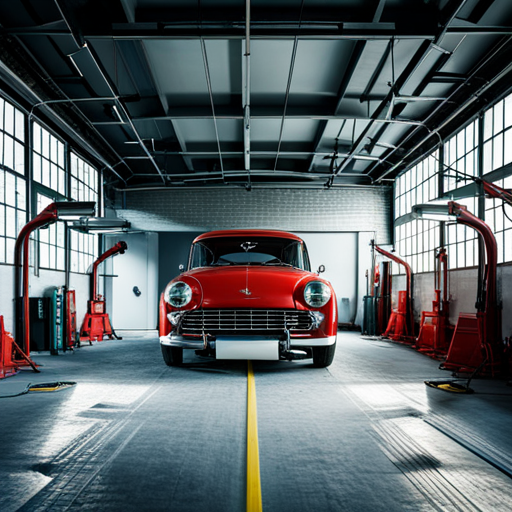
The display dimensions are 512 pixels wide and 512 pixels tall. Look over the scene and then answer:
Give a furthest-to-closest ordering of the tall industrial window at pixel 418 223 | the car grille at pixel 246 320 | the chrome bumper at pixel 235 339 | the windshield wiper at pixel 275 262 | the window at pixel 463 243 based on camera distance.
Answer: the tall industrial window at pixel 418 223, the window at pixel 463 243, the windshield wiper at pixel 275 262, the car grille at pixel 246 320, the chrome bumper at pixel 235 339

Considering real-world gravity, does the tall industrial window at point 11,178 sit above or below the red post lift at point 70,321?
above

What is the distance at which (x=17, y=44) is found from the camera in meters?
6.61

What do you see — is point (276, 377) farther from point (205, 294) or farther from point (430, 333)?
point (430, 333)

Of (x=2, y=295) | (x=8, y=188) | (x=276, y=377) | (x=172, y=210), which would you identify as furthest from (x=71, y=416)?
(x=172, y=210)

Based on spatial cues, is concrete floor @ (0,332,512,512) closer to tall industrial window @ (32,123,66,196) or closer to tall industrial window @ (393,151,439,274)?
tall industrial window @ (32,123,66,196)

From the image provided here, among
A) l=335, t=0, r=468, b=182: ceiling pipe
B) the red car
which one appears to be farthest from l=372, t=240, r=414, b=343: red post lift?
the red car

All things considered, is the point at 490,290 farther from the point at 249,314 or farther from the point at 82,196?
the point at 82,196

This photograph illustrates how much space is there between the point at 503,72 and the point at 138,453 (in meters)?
7.05

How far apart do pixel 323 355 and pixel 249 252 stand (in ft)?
5.52

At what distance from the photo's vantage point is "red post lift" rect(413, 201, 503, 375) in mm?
5418

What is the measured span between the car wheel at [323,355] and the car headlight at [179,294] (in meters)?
1.54

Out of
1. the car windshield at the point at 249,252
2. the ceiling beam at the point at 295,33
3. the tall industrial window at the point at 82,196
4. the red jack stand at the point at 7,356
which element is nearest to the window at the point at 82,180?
the tall industrial window at the point at 82,196

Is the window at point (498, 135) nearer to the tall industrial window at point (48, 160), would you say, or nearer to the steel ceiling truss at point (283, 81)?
the steel ceiling truss at point (283, 81)

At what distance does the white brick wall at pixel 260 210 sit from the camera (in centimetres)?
1291
